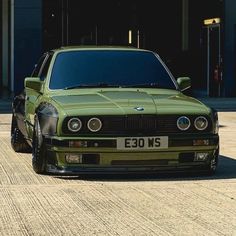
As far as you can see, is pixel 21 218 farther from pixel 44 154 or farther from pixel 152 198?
pixel 44 154

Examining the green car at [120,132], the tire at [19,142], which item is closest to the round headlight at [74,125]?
the green car at [120,132]

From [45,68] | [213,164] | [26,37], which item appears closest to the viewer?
[213,164]

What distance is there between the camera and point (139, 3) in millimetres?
31703

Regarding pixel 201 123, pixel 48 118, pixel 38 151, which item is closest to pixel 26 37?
pixel 38 151

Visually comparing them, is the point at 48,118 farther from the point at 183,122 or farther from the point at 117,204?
the point at 117,204

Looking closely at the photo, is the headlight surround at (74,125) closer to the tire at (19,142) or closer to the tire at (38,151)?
the tire at (38,151)

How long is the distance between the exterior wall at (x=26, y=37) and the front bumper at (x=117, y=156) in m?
17.1

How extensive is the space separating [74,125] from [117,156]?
0.57 metres

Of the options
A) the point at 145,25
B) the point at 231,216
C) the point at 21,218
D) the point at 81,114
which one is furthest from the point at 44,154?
the point at 145,25

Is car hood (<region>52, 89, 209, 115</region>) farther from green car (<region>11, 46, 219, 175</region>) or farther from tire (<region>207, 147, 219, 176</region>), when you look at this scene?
tire (<region>207, 147, 219, 176</region>)

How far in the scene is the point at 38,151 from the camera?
836 centimetres

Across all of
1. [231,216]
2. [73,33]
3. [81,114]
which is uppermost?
[73,33]

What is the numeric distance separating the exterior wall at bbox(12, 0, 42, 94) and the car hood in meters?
16.6

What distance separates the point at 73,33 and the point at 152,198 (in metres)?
23.6
